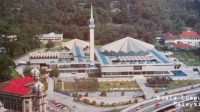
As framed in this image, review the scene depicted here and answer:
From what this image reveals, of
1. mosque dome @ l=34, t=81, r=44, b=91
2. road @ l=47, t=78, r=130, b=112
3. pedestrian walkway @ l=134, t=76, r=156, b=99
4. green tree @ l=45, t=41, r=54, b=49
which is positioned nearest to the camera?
mosque dome @ l=34, t=81, r=44, b=91

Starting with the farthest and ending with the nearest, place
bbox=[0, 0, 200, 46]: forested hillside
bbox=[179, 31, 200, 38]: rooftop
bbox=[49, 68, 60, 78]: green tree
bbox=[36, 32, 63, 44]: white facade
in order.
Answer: bbox=[0, 0, 200, 46]: forested hillside, bbox=[179, 31, 200, 38]: rooftop, bbox=[36, 32, 63, 44]: white facade, bbox=[49, 68, 60, 78]: green tree

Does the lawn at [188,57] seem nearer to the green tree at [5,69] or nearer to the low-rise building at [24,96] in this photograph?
the green tree at [5,69]

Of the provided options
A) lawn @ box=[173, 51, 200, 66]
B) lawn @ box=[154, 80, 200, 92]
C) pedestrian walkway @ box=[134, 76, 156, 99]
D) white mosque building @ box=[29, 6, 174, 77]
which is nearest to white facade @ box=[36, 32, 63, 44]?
white mosque building @ box=[29, 6, 174, 77]

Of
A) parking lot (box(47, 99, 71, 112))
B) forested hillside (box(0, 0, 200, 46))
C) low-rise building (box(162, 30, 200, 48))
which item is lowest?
parking lot (box(47, 99, 71, 112))

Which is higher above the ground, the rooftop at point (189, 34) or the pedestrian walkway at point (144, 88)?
the rooftop at point (189, 34)

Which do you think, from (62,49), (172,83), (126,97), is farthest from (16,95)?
(62,49)

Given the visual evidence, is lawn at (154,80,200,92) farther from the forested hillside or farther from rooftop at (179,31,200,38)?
rooftop at (179,31,200,38)

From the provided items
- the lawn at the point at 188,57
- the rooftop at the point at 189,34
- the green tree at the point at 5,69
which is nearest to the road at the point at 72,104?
the green tree at the point at 5,69

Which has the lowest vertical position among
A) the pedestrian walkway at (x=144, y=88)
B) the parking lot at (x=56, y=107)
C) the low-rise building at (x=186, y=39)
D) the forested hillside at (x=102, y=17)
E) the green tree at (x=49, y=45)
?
the parking lot at (x=56, y=107)
